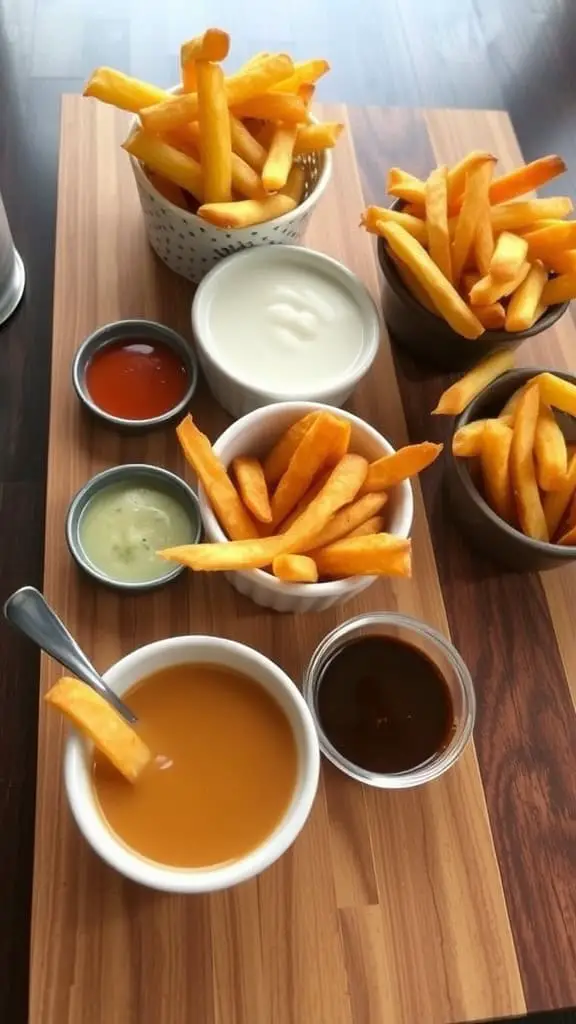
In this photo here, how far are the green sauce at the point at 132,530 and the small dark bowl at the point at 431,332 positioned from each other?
37 cm

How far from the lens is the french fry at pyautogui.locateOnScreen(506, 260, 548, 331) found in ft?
Answer: 3.38

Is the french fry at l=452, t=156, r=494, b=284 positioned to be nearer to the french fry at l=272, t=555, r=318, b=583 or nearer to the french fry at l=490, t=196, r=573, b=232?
the french fry at l=490, t=196, r=573, b=232

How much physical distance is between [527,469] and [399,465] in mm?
153

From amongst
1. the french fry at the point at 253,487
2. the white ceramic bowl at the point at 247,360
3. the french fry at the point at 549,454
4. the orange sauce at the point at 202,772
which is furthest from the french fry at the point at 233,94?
the orange sauce at the point at 202,772

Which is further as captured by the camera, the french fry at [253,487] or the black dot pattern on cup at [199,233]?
the black dot pattern on cup at [199,233]

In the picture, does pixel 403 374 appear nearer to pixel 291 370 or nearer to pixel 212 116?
pixel 291 370

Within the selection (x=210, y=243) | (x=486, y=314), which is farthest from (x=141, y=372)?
(x=486, y=314)

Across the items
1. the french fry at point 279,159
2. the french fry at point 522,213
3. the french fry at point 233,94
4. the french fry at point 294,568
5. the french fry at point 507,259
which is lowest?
the french fry at point 294,568

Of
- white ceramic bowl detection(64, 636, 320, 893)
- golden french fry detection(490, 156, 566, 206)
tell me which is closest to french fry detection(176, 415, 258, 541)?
white ceramic bowl detection(64, 636, 320, 893)

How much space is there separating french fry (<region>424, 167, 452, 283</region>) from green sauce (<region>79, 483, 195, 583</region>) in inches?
16.0

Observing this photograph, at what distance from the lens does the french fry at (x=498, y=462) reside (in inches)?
38.3

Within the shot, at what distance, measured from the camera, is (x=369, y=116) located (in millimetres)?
1452

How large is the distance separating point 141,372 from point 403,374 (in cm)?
34

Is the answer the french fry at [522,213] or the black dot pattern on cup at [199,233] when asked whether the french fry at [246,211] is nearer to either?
the black dot pattern on cup at [199,233]
